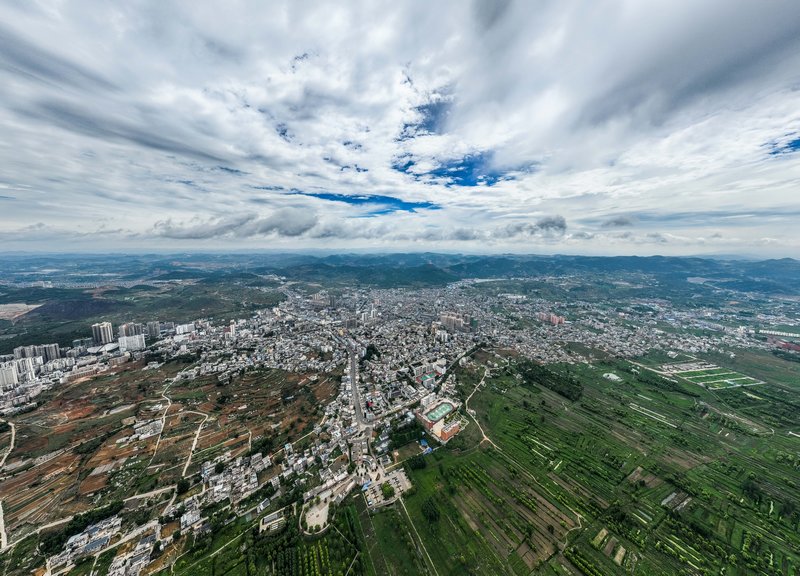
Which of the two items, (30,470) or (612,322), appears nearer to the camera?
(30,470)

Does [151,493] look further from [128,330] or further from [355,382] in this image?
[128,330]

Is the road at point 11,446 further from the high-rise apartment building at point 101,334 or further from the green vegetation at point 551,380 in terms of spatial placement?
the green vegetation at point 551,380

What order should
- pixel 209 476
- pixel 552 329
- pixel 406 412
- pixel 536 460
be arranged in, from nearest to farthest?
pixel 209 476
pixel 536 460
pixel 406 412
pixel 552 329

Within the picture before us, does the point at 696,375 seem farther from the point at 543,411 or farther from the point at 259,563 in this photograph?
the point at 259,563

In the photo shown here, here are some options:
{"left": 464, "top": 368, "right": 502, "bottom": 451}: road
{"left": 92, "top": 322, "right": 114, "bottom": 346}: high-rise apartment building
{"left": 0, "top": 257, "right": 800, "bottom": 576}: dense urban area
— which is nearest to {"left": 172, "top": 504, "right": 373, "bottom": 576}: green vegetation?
{"left": 0, "top": 257, "right": 800, "bottom": 576}: dense urban area

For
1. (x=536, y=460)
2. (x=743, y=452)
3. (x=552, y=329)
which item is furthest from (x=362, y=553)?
(x=552, y=329)

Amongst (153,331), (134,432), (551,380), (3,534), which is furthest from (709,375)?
(153,331)

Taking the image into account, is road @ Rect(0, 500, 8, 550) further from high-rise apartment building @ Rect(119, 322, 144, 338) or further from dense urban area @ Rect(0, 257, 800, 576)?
high-rise apartment building @ Rect(119, 322, 144, 338)
